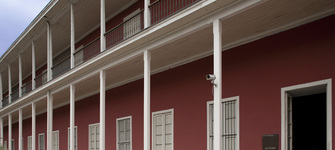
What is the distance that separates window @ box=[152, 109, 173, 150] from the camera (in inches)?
441

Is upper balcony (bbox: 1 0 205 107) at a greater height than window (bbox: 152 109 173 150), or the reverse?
upper balcony (bbox: 1 0 205 107)

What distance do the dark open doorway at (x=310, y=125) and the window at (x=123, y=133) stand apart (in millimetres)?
5666

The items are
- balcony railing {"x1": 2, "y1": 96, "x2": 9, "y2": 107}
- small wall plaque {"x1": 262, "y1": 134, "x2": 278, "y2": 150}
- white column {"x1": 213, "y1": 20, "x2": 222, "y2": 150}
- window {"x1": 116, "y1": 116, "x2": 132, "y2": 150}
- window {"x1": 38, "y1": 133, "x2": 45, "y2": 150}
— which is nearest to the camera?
white column {"x1": 213, "y1": 20, "x2": 222, "y2": 150}

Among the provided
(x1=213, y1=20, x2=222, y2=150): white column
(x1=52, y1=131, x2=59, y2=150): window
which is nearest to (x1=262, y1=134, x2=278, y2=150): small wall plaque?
(x1=213, y1=20, x2=222, y2=150): white column

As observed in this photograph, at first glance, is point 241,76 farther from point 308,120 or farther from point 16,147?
point 16,147

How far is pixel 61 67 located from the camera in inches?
596

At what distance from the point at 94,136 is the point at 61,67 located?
3.20 m

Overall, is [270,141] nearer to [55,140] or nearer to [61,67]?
[61,67]

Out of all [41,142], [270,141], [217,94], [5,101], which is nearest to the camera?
[217,94]

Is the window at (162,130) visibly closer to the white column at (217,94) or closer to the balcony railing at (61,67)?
the white column at (217,94)

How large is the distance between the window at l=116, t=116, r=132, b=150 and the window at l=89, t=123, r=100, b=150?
1.85m

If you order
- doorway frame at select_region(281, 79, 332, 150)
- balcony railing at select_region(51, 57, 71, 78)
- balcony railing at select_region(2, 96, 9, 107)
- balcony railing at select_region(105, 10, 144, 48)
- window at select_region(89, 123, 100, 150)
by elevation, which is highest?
balcony railing at select_region(105, 10, 144, 48)

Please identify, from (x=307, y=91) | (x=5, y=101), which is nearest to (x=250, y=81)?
(x=307, y=91)

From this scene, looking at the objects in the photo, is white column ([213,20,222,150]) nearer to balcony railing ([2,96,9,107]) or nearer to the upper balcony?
the upper balcony
